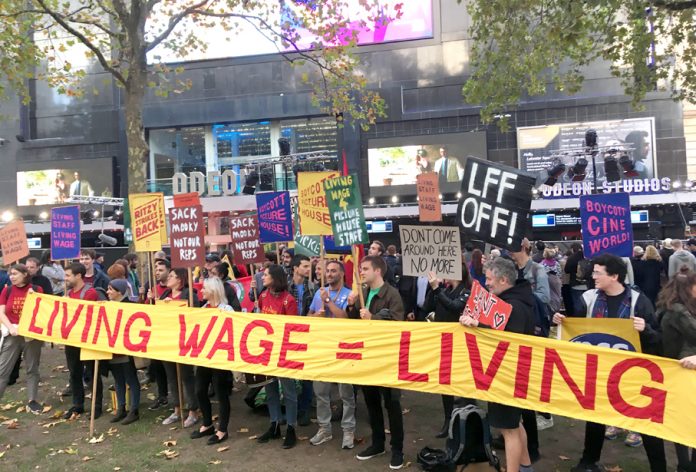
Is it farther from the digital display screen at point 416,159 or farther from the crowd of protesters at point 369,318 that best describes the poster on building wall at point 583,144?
the crowd of protesters at point 369,318

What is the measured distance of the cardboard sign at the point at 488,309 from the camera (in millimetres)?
4477

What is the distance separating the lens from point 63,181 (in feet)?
93.8

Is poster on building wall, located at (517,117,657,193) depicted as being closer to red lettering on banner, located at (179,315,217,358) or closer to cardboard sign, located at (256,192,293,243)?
cardboard sign, located at (256,192,293,243)

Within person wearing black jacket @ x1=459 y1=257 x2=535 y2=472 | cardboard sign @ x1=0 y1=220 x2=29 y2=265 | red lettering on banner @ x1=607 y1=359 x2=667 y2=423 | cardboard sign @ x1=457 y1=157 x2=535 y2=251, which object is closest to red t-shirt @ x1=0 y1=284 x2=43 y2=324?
cardboard sign @ x1=0 y1=220 x2=29 y2=265

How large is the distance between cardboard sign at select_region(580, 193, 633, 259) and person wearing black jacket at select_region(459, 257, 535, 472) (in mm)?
2200

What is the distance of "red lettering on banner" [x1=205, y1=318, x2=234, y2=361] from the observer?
595cm

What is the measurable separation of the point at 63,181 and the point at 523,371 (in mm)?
29711

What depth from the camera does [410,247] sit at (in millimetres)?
5500

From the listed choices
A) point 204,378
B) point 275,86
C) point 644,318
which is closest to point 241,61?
point 275,86

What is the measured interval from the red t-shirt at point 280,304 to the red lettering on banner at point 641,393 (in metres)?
3.36

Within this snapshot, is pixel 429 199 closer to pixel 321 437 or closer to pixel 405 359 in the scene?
pixel 405 359

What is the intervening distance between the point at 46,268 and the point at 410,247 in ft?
32.7

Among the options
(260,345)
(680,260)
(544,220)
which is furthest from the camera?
(544,220)

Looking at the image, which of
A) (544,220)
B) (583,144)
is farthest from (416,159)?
(583,144)
